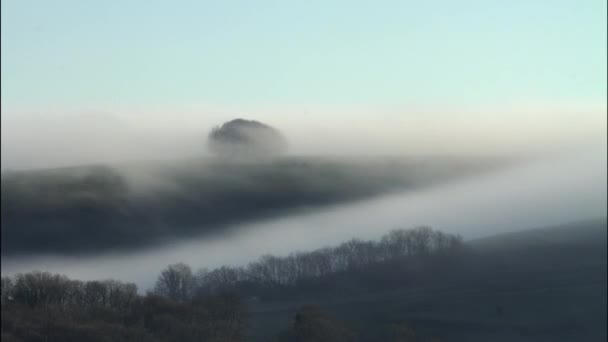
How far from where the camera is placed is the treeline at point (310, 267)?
12.0m

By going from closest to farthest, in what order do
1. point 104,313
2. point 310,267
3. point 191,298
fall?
point 104,313, point 191,298, point 310,267

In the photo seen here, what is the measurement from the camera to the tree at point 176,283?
37.4 feet

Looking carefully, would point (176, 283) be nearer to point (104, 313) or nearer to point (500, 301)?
point (104, 313)

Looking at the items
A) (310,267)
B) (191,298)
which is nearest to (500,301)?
(310,267)

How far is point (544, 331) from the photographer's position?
13609 millimetres

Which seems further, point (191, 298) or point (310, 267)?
point (310, 267)

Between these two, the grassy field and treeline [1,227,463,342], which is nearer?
treeline [1,227,463,342]

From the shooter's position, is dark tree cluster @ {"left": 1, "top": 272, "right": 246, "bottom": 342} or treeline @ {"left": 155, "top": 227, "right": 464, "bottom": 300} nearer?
dark tree cluster @ {"left": 1, "top": 272, "right": 246, "bottom": 342}

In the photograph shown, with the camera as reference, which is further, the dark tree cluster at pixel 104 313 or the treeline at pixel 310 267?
the treeline at pixel 310 267

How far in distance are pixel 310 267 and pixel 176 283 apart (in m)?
2.88

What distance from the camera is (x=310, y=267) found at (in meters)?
14.0

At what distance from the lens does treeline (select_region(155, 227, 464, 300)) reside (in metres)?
12.0

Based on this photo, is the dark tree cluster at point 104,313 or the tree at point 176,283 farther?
the tree at point 176,283

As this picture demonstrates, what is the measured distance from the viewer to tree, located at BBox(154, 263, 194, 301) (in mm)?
11414
